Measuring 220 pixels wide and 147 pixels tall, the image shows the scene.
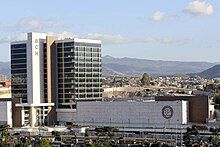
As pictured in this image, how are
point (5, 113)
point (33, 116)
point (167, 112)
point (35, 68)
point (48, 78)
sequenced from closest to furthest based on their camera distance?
point (167, 112) → point (5, 113) → point (33, 116) → point (35, 68) → point (48, 78)

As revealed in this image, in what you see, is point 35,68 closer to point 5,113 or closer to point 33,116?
point 33,116

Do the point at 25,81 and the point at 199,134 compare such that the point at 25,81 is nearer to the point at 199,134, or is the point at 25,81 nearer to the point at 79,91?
the point at 79,91

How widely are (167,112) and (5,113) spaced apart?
1769cm

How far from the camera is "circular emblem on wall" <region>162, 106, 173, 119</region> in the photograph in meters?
51.4

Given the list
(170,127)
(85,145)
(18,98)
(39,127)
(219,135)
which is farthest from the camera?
(18,98)

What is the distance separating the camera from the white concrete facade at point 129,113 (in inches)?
2021

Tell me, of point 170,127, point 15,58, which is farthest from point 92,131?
point 15,58

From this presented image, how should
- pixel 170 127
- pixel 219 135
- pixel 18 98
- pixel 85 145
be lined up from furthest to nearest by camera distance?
pixel 18 98, pixel 170 127, pixel 219 135, pixel 85 145

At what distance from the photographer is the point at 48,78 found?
59125mm

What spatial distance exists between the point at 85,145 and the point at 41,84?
71.9ft

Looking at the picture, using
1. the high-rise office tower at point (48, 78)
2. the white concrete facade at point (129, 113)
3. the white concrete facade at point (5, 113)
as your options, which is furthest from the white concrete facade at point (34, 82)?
the white concrete facade at point (129, 113)

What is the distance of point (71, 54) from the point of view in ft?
193

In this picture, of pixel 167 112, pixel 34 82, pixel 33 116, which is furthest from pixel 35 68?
pixel 167 112

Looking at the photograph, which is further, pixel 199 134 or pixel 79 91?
pixel 79 91
